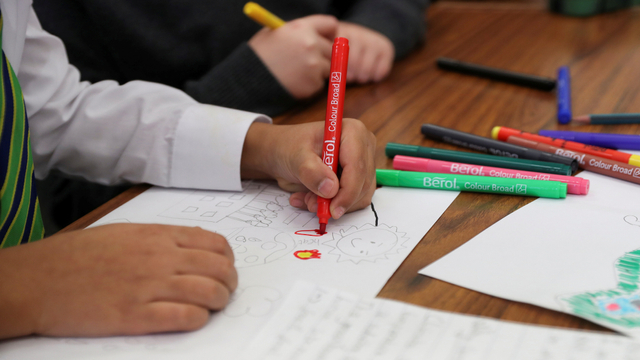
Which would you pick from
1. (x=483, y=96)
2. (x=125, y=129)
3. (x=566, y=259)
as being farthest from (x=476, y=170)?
(x=125, y=129)

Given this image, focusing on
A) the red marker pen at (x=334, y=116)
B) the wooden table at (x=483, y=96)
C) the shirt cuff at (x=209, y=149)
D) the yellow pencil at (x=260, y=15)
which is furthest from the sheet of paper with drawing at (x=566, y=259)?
the yellow pencil at (x=260, y=15)

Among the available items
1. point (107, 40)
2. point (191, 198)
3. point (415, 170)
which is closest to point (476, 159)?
point (415, 170)

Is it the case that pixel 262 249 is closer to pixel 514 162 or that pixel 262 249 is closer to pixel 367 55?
pixel 514 162

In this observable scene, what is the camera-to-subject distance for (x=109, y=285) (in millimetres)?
314

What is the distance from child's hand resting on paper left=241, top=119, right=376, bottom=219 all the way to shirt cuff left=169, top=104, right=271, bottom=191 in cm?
2

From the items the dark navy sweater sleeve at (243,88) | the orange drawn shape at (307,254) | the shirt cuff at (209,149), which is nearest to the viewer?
the orange drawn shape at (307,254)

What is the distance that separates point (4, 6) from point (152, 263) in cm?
32

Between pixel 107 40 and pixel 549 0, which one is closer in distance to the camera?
pixel 107 40

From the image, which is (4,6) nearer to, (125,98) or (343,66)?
(125,98)

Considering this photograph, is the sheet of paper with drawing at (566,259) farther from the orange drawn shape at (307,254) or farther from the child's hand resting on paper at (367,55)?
the child's hand resting on paper at (367,55)

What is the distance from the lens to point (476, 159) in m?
0.49

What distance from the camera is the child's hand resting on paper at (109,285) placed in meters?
0.31

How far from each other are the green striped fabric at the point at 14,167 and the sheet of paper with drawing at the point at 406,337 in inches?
10.5

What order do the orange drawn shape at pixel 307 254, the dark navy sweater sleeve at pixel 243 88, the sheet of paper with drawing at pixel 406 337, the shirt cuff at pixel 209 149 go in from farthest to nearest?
the dark navy sweater sleeve at pixel 243 88
the shirt cuff at pixel 209 149
the orange drawn shape at pixel 307 254
the sheet of paper with drawing at pixel 406 337
